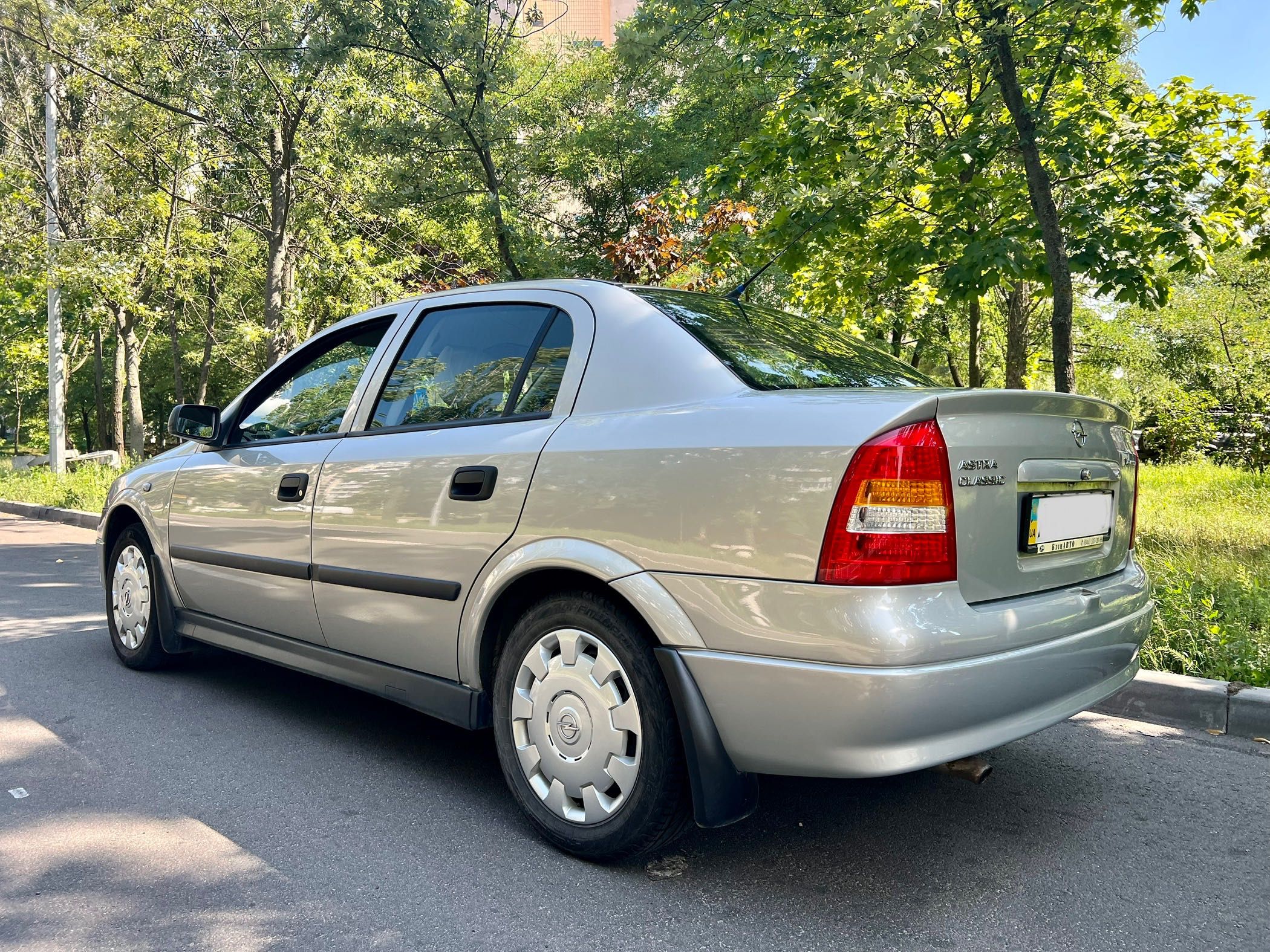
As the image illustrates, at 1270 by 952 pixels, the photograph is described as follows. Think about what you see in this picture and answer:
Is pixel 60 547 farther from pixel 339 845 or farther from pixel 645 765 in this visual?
pixel 645 765

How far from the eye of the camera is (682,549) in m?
2.46

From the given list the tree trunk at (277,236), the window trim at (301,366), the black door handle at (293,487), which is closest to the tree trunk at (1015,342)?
the tree trunk at (277,236)

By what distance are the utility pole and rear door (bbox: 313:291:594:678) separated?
15418 millimetres

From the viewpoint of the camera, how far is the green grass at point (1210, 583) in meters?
4.45

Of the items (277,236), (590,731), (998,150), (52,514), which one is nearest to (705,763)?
(590,731)

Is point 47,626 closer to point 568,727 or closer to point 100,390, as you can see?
point 568,727

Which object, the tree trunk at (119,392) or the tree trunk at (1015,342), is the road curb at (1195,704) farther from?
the tree trunk at (119,392)

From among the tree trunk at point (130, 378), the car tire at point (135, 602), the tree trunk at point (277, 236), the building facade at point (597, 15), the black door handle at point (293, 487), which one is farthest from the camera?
the building facade at point (597, 15)

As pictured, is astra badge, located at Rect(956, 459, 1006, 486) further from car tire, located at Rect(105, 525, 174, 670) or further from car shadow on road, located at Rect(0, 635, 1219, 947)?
car tire, located at Rect(105, 525, 174, 670)

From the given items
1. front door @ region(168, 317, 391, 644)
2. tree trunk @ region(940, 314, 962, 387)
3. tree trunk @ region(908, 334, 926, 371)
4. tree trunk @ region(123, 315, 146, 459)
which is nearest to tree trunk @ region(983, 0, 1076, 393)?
front door @ region(168, 317, 391, 644)

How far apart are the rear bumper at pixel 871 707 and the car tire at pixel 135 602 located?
3287 millimetres

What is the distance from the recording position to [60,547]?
33.7ft

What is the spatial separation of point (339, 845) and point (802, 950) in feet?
4.49

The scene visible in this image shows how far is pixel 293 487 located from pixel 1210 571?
520 cm
